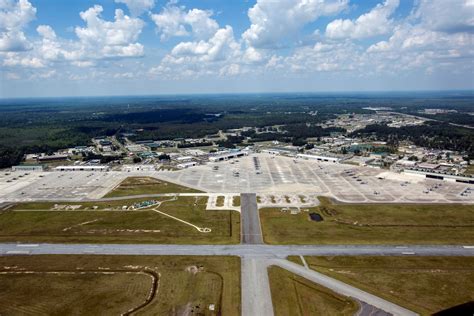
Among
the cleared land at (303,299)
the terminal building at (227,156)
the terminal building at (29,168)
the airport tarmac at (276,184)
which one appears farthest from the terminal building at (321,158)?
the terminal building at (29,168)

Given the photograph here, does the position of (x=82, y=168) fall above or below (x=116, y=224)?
below

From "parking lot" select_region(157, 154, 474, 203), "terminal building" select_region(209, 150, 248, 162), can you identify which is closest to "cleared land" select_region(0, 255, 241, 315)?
"parking lot" select_region(157, 154, 474, 203)

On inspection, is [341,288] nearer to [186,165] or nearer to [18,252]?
[18,252]

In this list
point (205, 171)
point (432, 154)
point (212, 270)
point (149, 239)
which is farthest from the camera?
point (432, 154)

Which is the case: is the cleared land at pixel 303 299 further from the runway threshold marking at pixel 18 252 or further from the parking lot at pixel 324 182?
the parking lot at pixel 324 182

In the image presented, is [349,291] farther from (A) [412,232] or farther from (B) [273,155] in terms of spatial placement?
(B) [273,155]

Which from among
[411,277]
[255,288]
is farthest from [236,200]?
[411,277]

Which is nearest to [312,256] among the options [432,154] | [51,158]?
[432,154]
